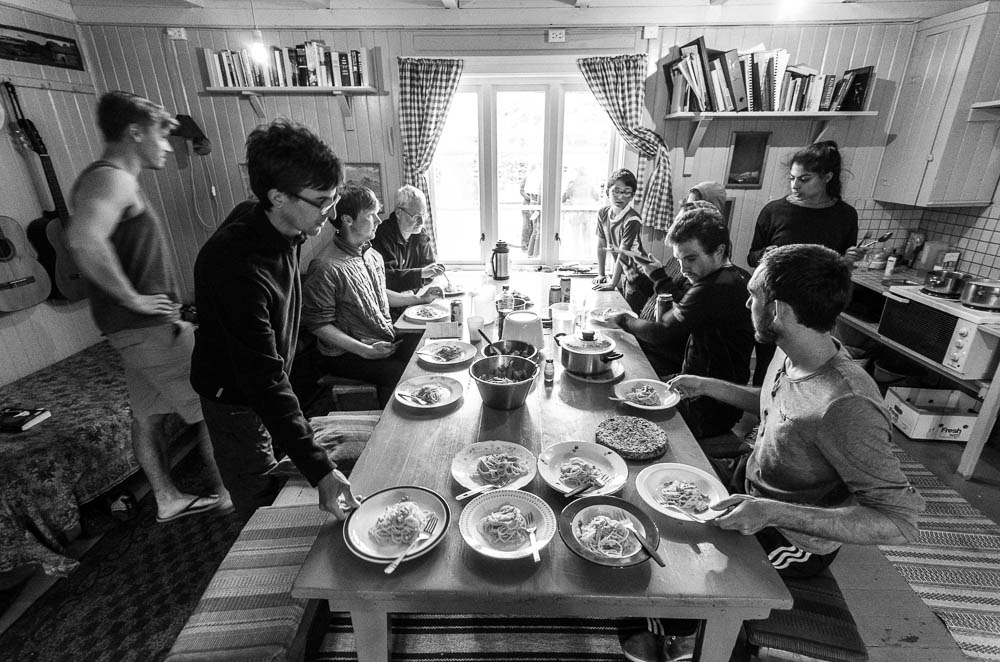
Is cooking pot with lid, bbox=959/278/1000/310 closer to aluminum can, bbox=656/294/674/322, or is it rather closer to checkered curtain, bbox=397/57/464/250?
aluminum can, bbox=656/294/674/322

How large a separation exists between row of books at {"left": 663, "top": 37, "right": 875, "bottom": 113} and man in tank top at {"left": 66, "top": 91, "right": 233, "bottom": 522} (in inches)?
131

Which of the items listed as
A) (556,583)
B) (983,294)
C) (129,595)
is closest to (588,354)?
(556,583)

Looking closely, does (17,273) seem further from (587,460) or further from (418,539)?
(587,460)

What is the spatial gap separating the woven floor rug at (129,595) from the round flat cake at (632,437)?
1.88 m

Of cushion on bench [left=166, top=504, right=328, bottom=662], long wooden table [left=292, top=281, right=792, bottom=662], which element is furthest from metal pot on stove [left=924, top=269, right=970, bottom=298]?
cushion on bench [left=166, top=504, right=328, bottom=662]

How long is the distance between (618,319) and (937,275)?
7.17 ft

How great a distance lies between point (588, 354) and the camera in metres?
1.82

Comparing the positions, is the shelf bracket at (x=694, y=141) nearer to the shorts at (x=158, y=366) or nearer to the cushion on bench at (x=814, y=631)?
the cushion on bench at (x=814, y=631)

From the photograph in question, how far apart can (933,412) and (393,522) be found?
3512 millimetres

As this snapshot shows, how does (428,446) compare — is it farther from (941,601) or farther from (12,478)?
(941,601)

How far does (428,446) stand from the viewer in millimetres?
1437

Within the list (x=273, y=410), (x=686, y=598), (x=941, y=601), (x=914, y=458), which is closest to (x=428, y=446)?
(x=273, y=410)

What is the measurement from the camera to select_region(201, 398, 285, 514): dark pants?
5.68ft

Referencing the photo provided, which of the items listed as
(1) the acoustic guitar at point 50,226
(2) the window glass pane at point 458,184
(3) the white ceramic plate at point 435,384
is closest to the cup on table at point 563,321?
(3) the white ceramic plate at point 435,384
